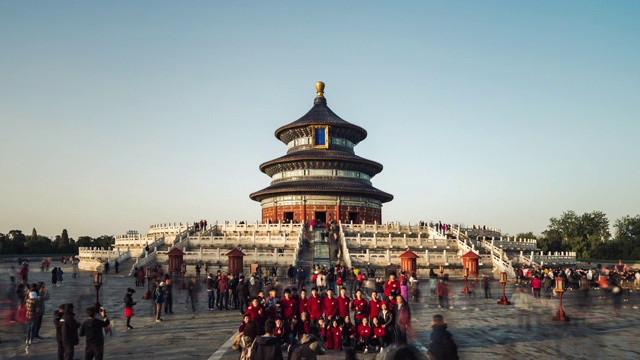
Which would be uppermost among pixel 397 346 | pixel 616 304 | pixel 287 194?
pixel 287 194

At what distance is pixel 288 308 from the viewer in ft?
42.4

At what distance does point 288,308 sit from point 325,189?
→ 4493 cm

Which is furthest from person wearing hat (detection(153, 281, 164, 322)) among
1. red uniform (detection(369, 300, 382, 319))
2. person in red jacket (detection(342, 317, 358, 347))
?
red uniform (detection(369, 300, 382, 319))

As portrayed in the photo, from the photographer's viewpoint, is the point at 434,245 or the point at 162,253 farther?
the point at 434,245

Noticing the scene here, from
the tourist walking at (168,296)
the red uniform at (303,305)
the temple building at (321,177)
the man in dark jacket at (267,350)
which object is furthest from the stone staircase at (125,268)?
the man in dark jacket at (267,350)

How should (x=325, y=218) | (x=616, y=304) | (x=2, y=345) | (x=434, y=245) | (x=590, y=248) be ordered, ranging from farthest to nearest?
(x=590, y=248), (x=325, y=218), (x=434, y=245), (x=616, y=304), (x=2, y=345)

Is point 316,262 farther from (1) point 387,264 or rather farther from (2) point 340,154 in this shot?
(2) point 340,154

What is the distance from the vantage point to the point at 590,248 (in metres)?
77.9

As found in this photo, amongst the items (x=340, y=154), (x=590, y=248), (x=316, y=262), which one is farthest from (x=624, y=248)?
(x=316, y=262)

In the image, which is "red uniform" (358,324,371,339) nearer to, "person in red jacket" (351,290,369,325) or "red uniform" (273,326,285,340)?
"person in red jacket" (351,290,369,325)

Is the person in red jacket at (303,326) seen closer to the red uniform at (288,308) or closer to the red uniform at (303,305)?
the red uniform at (288,308)

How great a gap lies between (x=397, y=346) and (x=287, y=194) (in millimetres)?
54828

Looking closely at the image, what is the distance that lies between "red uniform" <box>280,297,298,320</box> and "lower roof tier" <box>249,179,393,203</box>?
44.8 m

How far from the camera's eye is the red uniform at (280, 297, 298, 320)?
12.9 m
